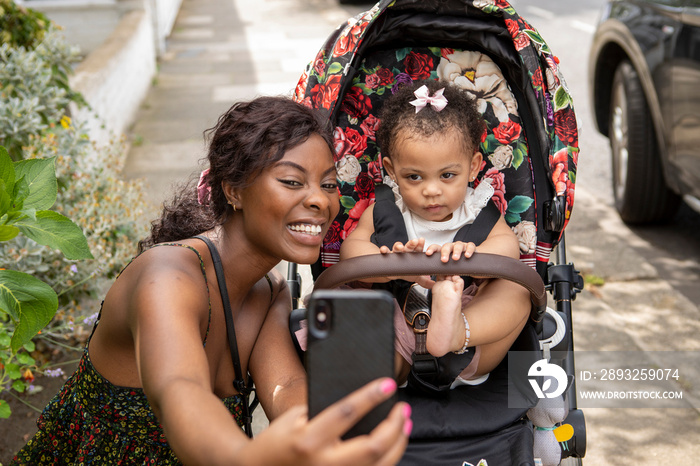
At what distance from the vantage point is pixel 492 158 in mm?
2504

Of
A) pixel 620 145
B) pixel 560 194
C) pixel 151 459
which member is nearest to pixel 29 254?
pixel 151 459

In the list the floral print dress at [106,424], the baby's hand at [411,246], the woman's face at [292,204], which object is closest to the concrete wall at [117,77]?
the floral print dress at [106,424]

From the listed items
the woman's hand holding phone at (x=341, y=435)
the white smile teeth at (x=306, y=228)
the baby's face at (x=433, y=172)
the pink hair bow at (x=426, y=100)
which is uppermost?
the woman's hand holding phone at (x=341, y=435)

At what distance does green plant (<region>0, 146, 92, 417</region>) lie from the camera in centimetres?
176

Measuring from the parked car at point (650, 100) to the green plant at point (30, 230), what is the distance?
3207mm

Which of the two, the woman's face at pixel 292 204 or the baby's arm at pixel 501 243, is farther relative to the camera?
the baby's arm at pixel 501 243

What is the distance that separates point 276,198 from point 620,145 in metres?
3.66

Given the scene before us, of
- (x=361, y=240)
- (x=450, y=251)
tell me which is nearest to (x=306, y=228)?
(x=450, y=251)

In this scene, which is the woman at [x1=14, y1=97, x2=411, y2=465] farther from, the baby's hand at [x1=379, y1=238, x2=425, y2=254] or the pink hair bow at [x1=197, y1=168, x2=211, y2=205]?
the baby's hand at [x1=379, y1=238, x2=425, y2=254]

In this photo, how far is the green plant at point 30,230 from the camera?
5.76 feet

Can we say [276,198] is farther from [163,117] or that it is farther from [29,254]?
[163,117]

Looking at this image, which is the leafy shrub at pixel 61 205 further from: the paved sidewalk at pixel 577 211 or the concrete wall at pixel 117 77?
the paved sidewalk at pixel 577 211

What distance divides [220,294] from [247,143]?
1.32 feet

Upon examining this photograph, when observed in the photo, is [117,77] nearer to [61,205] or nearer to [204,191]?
[61,205]
